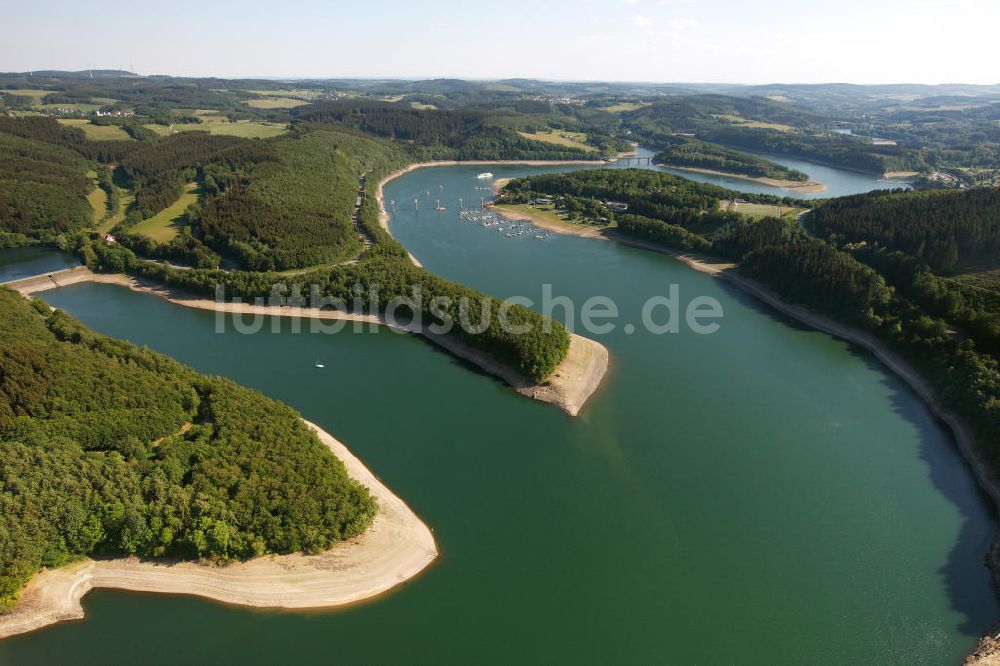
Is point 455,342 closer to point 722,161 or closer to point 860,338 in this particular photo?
point 860,338

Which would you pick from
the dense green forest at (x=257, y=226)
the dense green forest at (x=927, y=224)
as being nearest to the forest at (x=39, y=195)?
the dense green forest at (x=257, y=226)

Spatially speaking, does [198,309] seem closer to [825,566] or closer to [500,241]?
[500,241]

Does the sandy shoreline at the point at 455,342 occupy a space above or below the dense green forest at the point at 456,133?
below

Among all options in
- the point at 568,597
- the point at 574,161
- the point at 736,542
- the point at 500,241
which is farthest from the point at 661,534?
the point at 574,161

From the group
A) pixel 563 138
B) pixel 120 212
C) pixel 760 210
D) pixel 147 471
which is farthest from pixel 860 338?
pixel 563 138

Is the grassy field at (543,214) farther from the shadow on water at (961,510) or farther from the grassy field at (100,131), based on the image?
the grassy field at (100,131)
